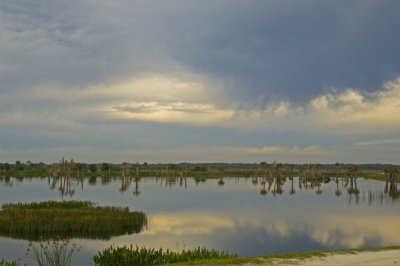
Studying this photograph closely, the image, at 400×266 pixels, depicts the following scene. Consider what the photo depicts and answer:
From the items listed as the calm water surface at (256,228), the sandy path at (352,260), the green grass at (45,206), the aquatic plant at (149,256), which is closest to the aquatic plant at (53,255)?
the calm water surface at (256,228)

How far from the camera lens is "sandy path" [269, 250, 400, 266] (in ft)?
55.3

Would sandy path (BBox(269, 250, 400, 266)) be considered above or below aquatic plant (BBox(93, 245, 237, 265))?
above

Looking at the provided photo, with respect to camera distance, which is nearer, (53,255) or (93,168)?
(53,255)

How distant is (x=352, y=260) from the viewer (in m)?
17.5

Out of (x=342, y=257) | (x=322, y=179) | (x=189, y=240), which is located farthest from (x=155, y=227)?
(x=322, y=179)

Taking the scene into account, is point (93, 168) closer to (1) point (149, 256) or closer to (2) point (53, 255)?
(2) point (53, 255)

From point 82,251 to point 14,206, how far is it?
20350 millimetres

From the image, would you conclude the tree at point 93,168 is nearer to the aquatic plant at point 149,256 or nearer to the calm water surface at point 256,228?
the calm water surface at point 256,228

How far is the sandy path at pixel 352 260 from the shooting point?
16.9 metres

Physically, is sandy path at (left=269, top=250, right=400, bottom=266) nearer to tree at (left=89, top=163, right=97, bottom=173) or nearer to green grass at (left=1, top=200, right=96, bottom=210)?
green grass at (left=1, top=200, right=96, bottom=210)

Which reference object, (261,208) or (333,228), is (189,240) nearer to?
(333,228)

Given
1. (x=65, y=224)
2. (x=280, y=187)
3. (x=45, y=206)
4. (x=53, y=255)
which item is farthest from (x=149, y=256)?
(x=280, y=187)

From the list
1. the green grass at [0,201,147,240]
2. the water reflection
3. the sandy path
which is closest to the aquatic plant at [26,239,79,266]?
the green grass at [0,201,147,240]

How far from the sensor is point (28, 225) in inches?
1204
